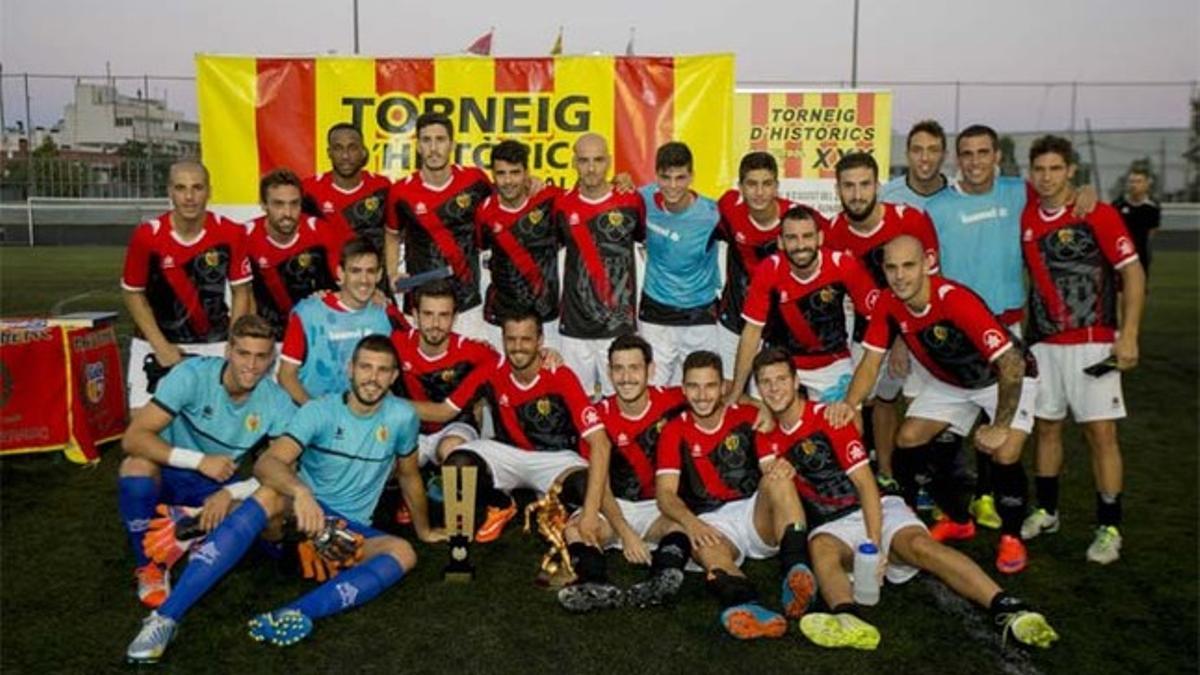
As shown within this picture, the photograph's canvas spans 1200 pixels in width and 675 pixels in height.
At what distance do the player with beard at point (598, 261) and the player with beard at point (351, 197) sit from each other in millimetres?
1116

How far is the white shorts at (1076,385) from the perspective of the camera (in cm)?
465

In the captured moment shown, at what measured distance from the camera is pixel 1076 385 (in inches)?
186

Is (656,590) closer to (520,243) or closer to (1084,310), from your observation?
(520,243)

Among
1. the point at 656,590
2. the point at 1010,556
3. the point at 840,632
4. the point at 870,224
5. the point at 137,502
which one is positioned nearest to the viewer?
the point at 840,632

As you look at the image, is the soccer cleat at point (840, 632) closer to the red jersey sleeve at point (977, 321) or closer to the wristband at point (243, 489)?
the red jersey sleeve at point (977, 321)

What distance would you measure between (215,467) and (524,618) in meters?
1.45

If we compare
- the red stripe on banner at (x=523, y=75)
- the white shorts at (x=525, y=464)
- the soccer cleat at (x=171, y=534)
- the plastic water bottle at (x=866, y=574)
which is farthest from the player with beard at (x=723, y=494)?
the red stripe on banner at (x=523, y=75)

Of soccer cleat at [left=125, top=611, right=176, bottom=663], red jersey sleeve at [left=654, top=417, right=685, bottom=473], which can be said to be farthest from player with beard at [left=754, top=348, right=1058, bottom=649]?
soccer cleat at [left=125, top=611, right=176, bottom=663]

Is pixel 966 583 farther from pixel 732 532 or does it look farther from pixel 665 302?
pixel 665 302

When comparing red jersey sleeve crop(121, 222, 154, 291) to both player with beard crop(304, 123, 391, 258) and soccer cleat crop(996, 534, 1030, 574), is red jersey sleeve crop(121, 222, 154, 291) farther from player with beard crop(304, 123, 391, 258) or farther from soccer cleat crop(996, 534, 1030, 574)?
soccer cleat crop(996, 534, 1030, 574)

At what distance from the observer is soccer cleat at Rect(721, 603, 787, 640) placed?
3711mm

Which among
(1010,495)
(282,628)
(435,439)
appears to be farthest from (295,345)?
(1010,495)

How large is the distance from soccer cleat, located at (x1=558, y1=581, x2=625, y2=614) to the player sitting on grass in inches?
56.5

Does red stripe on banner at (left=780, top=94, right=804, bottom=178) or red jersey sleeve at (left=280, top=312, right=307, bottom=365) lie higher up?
red stripe on banner at (left=780, top=94, right=804, bottom=178)
